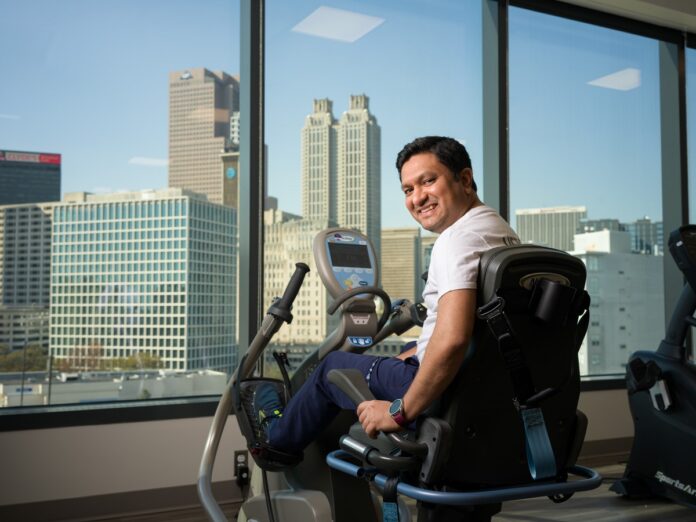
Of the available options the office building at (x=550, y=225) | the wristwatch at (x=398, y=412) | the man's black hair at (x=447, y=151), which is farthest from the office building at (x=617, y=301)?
the wristwatch at (x=398, y=412)

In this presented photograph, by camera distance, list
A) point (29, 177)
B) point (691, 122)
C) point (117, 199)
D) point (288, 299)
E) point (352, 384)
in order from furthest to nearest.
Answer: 1. point (691, 122)
2. point (117, 199)
3. point (29, 177)
4. point (288, 299)
5. point (352, 384)

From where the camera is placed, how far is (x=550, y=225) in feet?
15.6

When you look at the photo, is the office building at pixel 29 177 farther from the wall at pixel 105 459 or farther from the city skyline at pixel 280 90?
the wall at pixel 105 459

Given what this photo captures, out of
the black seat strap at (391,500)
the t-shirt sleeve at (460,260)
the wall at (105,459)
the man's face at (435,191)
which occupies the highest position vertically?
the man's face at (435,191)

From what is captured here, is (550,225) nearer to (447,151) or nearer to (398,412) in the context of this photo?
(447,151)

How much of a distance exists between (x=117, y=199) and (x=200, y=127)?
22.0 inches

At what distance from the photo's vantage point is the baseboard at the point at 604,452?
444cm

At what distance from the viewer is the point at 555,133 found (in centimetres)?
478

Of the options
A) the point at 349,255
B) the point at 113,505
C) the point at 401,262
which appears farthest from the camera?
the point at 401,262

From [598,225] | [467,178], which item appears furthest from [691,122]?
[467,178]

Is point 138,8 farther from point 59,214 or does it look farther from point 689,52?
point 689,52

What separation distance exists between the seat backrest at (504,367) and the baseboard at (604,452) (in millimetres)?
2820

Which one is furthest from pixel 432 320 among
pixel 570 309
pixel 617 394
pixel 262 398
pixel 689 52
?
pixel 689 52

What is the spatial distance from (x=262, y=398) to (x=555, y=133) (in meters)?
3.09
